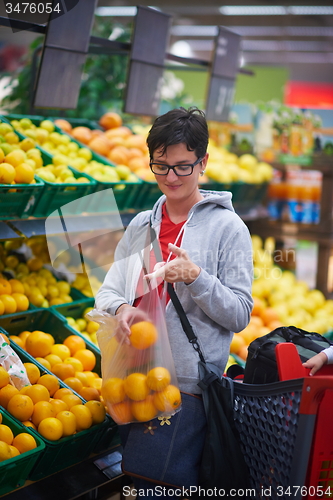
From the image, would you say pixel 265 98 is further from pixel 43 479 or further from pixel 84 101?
pixel 43 479

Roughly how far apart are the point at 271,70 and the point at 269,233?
29.3 feet

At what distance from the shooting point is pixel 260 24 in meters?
9.08

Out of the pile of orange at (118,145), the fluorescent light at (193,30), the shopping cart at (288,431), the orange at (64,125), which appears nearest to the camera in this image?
the shopping cart at (288,431)

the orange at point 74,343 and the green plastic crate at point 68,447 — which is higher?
the orange at point 74,343

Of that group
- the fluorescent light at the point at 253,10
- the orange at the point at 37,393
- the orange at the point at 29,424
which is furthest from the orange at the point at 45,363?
the fluorescent light at the point at 253,10

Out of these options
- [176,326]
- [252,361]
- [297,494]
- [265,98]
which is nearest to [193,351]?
[176,326]

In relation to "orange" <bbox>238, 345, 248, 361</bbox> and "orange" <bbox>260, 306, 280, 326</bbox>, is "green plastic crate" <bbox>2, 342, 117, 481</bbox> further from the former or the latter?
"orange" <bbox>260, 306, 280, 326</bbox>

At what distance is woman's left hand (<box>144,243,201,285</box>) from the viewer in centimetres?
151

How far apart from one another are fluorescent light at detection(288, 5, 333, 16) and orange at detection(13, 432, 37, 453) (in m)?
7.74

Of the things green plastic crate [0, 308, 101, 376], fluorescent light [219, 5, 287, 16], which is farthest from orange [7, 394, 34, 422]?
fluorescent light [219, 5, 287, 16]

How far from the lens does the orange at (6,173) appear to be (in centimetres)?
203

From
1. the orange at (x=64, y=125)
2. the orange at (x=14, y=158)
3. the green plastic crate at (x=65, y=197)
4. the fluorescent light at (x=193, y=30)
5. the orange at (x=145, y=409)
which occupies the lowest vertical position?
the orange at (x=145, y=409)

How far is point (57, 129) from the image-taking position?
10.2ft

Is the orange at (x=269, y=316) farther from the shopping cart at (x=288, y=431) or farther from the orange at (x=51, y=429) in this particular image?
the orange at (x=51, y=429)
